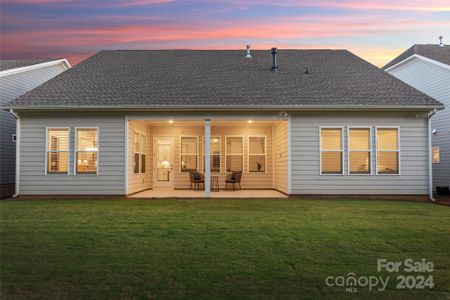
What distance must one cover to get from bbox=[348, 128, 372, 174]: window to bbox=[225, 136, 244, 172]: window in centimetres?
487

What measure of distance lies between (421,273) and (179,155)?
12.1 metres

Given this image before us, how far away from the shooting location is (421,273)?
4.40 meters

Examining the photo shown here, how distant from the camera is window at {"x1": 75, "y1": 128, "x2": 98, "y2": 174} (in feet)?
40.1

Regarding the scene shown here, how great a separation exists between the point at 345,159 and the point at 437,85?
276 inches

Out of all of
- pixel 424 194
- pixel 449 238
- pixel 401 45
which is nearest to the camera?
pixel 449 238

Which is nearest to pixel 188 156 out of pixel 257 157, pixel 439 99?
pixel 257 157

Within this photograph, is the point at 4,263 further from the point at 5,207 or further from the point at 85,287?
the point at 5,207

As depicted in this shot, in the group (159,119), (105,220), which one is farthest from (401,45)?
(105,220)

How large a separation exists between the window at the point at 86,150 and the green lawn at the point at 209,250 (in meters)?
2.91

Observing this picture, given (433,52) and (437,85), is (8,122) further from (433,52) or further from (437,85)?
(433,52)

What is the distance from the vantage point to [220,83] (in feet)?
45.0

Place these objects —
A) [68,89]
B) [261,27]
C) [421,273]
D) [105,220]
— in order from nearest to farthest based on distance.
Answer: [421,273] → [105,220] → [68,89] → [261,27]

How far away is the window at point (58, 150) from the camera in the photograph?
1221 cm

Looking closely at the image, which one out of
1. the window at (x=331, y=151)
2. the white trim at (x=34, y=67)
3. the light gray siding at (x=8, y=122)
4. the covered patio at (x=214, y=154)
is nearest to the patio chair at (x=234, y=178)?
the covered patio at (x=214, y=154)
